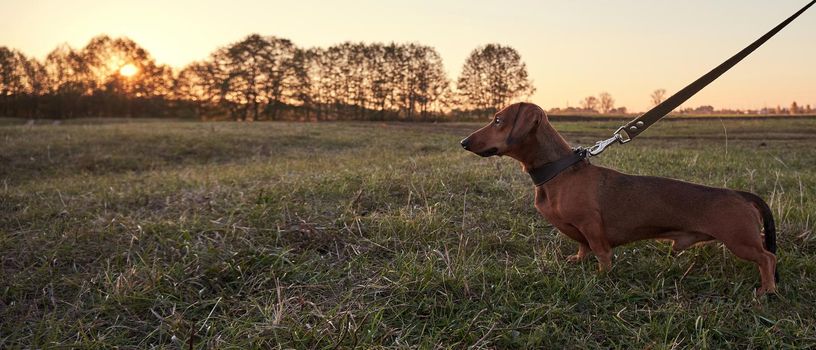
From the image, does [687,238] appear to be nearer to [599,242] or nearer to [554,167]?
[599,242]

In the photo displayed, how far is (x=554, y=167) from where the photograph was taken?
350 cm

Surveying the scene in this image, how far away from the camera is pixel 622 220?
3412 millimetres

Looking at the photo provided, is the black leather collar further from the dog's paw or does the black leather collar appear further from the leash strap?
the dog's paw

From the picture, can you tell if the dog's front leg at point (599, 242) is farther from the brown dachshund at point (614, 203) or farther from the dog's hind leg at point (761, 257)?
the dog's hind leg at point (761, 257)

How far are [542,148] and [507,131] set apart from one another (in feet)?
0.98

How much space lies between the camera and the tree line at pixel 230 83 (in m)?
49.2

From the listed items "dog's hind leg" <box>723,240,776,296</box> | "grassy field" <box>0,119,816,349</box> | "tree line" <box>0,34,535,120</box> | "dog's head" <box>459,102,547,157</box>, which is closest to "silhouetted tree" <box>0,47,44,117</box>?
"tree line" <box>0,34,535,120</box>

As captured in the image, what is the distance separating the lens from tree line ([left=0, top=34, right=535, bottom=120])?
49.2 m

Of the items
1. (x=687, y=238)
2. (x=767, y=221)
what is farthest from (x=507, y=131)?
(x=767, y=221)

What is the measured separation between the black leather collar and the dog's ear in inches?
11.6

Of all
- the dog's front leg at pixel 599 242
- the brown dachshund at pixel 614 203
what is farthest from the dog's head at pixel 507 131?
the dog's front leg at pixel 599 242

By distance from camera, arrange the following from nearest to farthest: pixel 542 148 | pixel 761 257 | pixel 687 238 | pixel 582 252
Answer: pixel 761 257 → pixel 687 238 → pixel 542 148 → pixel 582 252

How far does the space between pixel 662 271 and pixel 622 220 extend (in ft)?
1.73

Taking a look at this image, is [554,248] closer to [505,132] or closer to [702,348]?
[505,132]
